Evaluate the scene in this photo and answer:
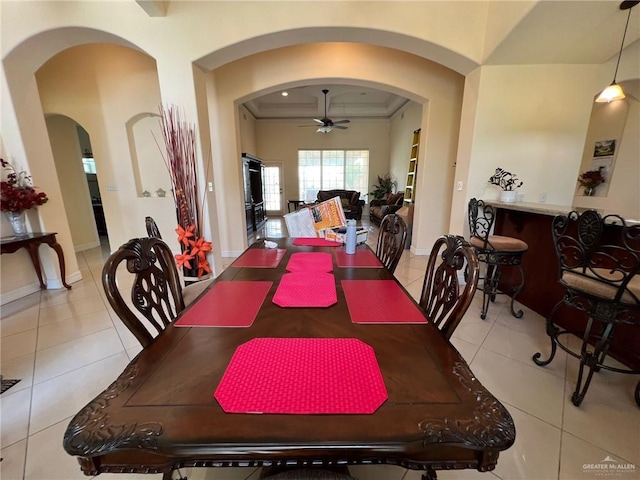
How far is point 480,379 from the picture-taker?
1681mm

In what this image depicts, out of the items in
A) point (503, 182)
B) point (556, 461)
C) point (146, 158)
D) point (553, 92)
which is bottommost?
point (556, 461)

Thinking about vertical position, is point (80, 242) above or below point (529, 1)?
below

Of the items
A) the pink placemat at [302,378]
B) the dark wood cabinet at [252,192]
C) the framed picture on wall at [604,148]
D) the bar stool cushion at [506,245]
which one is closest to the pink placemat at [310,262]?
the pink placemat at [302,378]

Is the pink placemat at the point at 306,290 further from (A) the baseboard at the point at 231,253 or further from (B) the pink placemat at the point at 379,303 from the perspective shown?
(A) the baseboard at the point at 231,253

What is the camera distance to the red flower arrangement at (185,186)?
253cm

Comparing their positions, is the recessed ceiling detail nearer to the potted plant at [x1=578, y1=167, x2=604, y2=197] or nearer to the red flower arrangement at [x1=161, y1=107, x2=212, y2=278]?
the potted plant at [x1=578, y1=167, x2=604, y2=197]

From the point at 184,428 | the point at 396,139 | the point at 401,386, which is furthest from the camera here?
the point at 396,139

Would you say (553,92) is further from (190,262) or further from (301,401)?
(190,262)

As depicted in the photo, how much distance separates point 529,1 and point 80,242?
23.1ft

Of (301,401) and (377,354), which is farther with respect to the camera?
(377,354)

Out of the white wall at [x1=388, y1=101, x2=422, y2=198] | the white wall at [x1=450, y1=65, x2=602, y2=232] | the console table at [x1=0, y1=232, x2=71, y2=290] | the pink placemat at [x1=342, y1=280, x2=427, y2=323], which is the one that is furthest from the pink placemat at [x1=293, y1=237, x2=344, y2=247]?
the white wall at [x1=388, y1=101, x2=422, y2=198]

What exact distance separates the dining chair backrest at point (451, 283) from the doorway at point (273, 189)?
326 inches

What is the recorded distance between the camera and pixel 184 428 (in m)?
0.53

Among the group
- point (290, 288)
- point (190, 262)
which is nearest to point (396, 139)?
point (190, 262)
